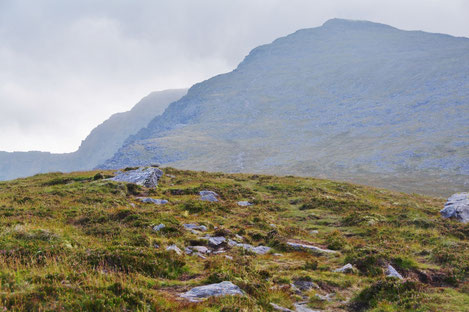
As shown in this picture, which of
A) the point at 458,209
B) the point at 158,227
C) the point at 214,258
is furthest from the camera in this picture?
the point at 458,209

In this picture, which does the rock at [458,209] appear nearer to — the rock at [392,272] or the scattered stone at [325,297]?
the rock at [392,272]

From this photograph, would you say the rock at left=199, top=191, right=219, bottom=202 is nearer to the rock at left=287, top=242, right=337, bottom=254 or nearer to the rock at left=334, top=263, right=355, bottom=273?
the rock at left=287, top=242, right=337, bottom=254

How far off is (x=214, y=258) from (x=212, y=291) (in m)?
3.45

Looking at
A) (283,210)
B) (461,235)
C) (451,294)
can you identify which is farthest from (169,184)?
(451,294)

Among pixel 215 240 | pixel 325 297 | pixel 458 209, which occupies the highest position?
pixel 215 240

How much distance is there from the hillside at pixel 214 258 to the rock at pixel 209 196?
2983 mm

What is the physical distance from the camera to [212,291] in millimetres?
8594

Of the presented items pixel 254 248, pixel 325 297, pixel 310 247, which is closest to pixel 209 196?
pixel 254 248

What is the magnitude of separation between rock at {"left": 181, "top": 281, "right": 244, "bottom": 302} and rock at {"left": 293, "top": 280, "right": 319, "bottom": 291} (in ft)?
8.63

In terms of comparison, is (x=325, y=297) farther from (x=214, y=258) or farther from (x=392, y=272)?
(x=214, y=258)

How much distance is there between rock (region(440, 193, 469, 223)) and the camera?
22156mm

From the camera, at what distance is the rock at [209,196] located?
26.7m

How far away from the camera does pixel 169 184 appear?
112 feet

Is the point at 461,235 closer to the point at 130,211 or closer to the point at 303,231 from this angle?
the point at 303,231
